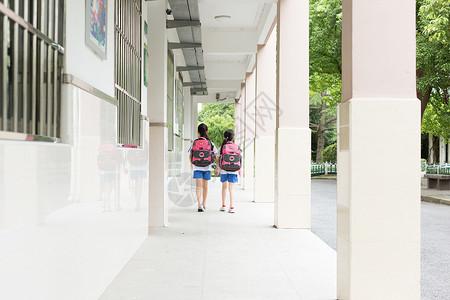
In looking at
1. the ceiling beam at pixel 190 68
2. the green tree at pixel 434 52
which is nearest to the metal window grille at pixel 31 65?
the ceiling beam at pixel 190 68

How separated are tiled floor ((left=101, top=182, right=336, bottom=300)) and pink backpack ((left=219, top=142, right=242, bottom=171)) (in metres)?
1.69

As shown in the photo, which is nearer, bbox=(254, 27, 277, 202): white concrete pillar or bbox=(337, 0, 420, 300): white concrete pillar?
bbox=(337, 0, 420, 300): white concrete pillar

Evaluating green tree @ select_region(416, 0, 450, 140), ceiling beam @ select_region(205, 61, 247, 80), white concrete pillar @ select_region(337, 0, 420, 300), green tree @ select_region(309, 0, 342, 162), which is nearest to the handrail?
white concrete pillar @ select_region(337, 0, 420, 300)

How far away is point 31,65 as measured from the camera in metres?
2.27

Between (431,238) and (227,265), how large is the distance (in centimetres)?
365

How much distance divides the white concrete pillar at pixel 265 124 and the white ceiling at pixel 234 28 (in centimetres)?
48

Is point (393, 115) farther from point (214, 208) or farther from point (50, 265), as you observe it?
point (214, 208)

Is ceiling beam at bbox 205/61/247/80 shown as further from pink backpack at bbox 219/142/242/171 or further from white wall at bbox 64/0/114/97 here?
white wall at bbox 64/0/114/97

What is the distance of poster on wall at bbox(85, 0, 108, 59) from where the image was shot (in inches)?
126

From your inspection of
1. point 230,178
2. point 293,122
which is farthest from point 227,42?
point 293,122

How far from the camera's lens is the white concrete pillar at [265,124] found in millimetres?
10367

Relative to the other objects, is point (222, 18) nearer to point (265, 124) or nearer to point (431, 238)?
point (265, 124)

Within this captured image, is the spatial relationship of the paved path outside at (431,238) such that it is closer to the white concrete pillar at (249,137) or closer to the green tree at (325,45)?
the white concrete pillar at (249,137)

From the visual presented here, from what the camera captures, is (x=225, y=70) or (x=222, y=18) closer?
(x=222, y=18)
